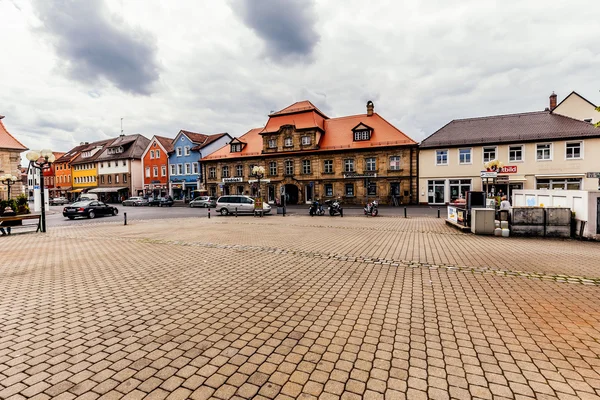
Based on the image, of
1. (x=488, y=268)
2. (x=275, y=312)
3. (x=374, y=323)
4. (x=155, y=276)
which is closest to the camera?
(x=374, y=323)

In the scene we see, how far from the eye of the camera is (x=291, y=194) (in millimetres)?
40781

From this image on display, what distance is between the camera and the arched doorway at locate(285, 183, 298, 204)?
4012 centimetres

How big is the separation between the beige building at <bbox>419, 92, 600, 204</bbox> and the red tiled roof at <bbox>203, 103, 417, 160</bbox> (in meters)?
3.80

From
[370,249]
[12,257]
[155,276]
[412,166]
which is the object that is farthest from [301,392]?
[412,166]

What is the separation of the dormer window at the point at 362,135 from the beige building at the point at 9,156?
133 ft

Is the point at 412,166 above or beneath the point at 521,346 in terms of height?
above

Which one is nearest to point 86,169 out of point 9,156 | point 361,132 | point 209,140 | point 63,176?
point 63,176

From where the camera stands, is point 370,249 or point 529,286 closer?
point 529,286

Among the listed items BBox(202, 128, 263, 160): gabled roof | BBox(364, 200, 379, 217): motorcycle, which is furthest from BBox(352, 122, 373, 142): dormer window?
BBox(364, 200, 379, 217): motorcycle

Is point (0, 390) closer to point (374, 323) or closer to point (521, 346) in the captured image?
point (374, 323)

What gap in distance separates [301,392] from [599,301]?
5.26 m

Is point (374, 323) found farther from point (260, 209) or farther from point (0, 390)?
point (260, 209)

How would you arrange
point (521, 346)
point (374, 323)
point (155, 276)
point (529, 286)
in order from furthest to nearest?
point (155, 276)
point (529, 286)
point (374, 323)
point (521, 346)

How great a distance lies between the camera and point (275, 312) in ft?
14.5
